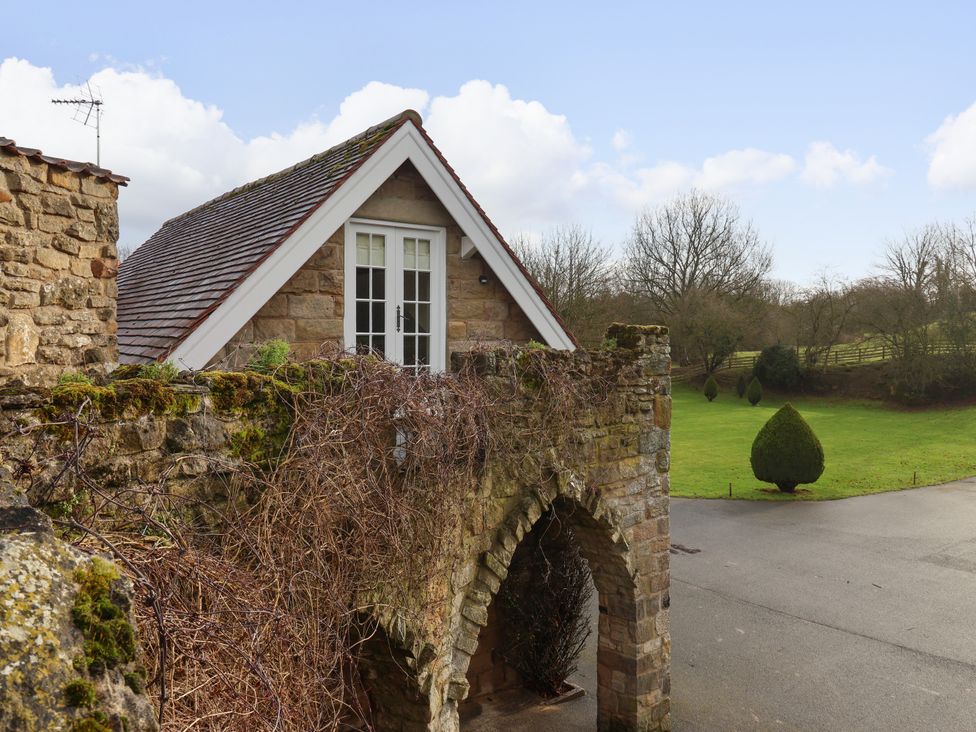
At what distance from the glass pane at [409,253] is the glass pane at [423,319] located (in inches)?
18.3

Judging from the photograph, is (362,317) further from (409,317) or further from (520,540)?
(520,540)

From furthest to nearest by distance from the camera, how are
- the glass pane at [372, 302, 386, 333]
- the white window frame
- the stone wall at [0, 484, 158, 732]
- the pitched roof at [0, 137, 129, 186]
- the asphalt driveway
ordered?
the asphalt driveway
the glass pane at [372, 302, 386, 333]
the white window frame
the pitched roof at [0, 137, 129, 186]
the stone wall at [0, 484, 158, 732]

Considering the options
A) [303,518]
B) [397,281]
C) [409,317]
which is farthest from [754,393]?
[303,518]

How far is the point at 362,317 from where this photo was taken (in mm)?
7449

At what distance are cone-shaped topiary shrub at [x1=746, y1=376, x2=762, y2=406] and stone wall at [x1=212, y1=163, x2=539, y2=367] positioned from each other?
27.1 meters

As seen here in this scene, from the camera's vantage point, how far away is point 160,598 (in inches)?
99.2

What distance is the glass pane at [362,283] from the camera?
7.45 metres

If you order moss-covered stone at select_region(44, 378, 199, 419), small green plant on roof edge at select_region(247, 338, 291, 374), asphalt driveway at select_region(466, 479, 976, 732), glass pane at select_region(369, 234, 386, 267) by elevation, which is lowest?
asphalt driveway at select_region(466, 479, 976, 732)

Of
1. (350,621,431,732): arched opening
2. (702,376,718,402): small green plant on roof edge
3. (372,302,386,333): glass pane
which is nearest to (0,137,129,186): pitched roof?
(372,302,386,333): glass pane

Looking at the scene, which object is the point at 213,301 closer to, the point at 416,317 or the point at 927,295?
the point at 416,317

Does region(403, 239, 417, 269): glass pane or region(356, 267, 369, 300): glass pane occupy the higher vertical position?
region(403, 239, 417, 269): glass pane

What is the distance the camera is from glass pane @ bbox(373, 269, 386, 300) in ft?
24.7

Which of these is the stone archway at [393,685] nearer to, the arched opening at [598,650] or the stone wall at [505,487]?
the stone wall at [505,487]

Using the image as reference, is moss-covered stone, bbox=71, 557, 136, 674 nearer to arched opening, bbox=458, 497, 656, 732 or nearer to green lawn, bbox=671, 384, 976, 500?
arched opening, bbox=458, 497, 656, 732
